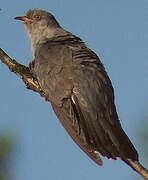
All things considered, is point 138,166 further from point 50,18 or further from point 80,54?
point 50,18

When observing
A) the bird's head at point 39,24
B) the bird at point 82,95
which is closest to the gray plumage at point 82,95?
the bird at point 82,95

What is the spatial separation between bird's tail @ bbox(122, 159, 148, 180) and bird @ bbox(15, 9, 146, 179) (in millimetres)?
94

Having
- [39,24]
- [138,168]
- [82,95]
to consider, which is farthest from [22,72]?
[138,168]

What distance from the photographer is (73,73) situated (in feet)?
20.3

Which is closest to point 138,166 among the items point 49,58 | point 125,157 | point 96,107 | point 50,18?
point 125,157

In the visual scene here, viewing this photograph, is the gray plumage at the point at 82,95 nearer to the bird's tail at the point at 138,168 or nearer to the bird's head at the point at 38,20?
the bird's tail at the point at 138,168

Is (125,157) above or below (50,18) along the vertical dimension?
below

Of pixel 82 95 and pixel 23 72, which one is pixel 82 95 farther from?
pixel 23 72

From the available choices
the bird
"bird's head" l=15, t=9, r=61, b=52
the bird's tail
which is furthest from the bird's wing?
"bird's head" l=15, t=9, r=61, b=52

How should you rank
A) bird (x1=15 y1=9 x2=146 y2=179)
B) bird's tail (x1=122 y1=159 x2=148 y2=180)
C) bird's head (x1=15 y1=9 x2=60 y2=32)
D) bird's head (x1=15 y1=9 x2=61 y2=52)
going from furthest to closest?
bird's head (x1=15 y1=9 x2=60 y2=32) < bird's head (x1=15 y1=9 x2=61 y2=52) < bird (x1=15 y1=9 x2=146 y2=179) < bird's tail (x1=122 y1=159 x2=148 y2=180)

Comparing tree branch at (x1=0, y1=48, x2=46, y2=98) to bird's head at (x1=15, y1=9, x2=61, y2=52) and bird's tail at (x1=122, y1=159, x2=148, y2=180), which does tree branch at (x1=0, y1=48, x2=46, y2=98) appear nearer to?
bird's head at (x1=15, y1=9, x2=61, y2=52)

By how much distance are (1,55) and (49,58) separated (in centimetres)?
72

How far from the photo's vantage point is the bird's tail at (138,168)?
174 inches

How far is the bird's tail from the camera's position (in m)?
4.41
